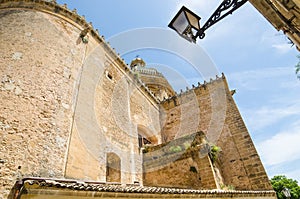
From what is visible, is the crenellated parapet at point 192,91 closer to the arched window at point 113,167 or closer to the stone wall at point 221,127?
the stone wall at point 221,127

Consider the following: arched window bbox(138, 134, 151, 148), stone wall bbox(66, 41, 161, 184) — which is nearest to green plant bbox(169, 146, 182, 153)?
stone wall bbox(66, 41, 161, 184)

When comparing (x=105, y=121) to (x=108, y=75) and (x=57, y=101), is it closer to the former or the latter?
(x=57, y=101)

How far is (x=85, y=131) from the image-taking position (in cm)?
811

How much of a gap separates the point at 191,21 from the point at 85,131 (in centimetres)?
596

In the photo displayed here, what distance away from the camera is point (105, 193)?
144 inches

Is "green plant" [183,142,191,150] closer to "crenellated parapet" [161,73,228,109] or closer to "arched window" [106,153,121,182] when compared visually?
"arched window" [106,153,121,182]

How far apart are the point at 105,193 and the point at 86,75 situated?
6.75 metres

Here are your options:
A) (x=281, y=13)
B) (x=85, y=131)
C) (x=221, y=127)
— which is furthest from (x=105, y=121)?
(x=281, y=13)

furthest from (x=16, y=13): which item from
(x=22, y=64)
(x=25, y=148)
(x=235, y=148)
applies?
(x=235, y=148)

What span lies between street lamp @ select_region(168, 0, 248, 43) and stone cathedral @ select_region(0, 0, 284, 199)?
2978 millimetres

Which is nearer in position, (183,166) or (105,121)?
(183,166)

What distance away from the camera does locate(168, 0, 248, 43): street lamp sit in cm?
360

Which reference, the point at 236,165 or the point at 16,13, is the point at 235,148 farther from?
the point at 16,13

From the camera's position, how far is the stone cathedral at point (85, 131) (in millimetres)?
5758
